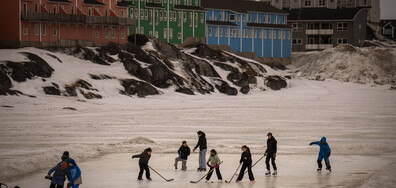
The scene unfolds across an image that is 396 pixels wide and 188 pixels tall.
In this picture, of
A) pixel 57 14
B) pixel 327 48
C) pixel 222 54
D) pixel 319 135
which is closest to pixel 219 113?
pixel 319 135

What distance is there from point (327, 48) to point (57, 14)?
5893 cm

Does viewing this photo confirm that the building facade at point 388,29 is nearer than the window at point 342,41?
No

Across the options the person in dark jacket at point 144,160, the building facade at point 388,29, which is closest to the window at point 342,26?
the building facade at point 388,29

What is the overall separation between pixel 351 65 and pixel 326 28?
1876 centimetres

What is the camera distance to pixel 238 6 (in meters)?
116

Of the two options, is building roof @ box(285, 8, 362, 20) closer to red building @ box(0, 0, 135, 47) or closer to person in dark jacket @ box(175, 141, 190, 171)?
red building @ box(0, 0, 135, 47)

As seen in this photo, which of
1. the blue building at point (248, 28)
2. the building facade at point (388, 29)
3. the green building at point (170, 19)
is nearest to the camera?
the green building at point (170, 19)

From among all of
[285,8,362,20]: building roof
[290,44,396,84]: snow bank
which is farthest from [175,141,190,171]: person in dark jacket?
[285,8,362,20]: building roof

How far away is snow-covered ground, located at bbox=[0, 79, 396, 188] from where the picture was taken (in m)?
32.0

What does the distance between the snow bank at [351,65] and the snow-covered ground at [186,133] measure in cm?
2576

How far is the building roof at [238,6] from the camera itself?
363 feet

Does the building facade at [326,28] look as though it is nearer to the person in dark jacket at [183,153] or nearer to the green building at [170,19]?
the green building at [170,19]

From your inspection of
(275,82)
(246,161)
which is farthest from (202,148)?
(275,82)

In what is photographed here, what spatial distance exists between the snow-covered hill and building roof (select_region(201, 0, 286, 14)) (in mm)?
10230
